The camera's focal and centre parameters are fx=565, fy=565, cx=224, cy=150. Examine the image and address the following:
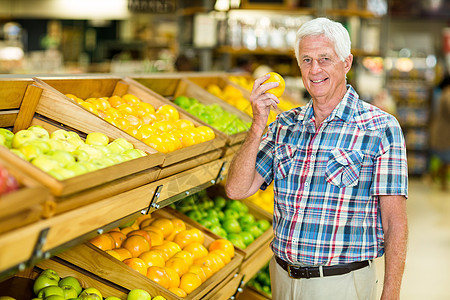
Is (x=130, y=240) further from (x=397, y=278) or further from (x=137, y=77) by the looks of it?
(x=397, y=278)

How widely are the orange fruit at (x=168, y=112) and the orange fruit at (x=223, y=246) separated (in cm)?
72

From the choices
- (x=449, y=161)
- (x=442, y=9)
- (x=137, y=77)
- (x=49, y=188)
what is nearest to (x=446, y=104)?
(x=449, y=161)

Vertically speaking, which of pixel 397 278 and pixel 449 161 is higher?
pixel 397 278

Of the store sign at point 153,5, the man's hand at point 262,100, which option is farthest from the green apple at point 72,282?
the store sign at point 153,5

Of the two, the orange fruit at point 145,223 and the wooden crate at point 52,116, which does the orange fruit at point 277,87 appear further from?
the orange fruit at point 145,223

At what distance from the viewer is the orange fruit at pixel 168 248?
283 centimetres

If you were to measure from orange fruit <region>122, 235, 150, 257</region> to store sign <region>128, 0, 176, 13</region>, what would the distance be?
634 cm

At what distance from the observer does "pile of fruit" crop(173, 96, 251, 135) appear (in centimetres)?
343

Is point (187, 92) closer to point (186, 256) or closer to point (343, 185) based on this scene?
point (186, 256)

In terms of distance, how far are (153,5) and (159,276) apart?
22.4 feet

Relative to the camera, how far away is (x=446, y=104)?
9930 millimetres

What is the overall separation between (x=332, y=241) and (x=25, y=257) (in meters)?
1.25

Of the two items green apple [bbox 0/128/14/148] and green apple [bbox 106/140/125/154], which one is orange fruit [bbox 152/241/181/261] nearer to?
green apple [bbox 106/140/125/154]

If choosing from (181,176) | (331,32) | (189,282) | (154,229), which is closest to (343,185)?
(331,32)
